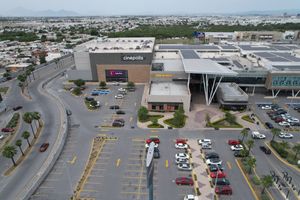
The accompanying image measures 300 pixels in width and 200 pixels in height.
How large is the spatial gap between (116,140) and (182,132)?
17479 millimetres

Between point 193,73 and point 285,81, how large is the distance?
113 ft

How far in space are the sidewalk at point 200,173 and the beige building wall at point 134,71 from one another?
4941 centimetres

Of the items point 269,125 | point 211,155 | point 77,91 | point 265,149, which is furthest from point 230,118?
point 77,91

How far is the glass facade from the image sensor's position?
7769 centimetres

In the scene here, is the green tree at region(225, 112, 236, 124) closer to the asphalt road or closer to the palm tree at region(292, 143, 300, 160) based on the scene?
the palm tree at region(292, 143, 300, 160)

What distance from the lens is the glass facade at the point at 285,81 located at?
77.7 meters

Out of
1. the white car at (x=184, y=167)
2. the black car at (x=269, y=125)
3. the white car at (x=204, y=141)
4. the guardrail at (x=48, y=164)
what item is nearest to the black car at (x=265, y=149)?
the black car at (x=269, y=125)

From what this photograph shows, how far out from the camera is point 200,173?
43.8 m

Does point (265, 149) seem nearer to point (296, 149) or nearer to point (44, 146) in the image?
point (296, 149)

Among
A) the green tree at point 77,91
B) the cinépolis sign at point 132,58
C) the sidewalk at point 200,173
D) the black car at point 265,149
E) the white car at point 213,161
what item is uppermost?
the cinépolis sign at point 132,58

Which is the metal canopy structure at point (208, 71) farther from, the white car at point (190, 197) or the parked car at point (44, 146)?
the parked car at point (44, 146)

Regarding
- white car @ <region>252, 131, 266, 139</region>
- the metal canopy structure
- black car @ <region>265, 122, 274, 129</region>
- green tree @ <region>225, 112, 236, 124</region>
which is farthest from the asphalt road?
black car @ <region>265, 122, 274, 129</region>

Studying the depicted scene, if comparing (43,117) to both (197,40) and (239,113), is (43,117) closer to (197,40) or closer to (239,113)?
(239,113)

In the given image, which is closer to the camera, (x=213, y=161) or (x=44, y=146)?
(x=213, y=161)
